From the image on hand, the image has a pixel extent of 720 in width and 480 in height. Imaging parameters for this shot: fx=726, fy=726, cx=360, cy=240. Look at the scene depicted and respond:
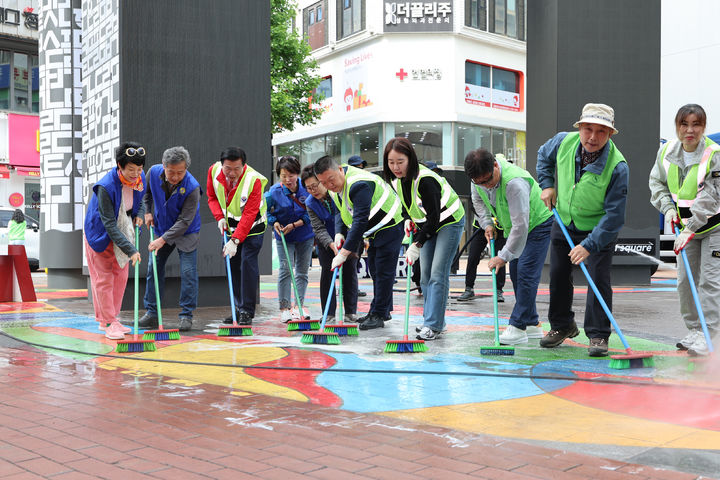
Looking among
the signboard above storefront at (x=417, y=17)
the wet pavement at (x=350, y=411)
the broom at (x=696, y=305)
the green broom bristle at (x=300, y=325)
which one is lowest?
the wet pavement at (x=350, y=411)

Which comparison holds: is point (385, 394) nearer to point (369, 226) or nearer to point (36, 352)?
point (369, 226)

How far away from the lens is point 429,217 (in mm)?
6137

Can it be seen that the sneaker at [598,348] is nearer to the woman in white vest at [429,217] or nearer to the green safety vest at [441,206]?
the woman in white vest at [429,217]

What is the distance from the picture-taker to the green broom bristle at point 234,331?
664cm

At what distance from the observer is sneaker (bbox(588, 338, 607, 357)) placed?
5258 mm

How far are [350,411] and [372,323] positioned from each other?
10.6 ft

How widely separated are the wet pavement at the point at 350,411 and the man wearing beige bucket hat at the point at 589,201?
423 millimetres

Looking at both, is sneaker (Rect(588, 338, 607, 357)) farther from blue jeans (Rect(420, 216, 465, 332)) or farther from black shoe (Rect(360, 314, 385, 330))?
black shoe (Rect(360, 314, 385, 330))

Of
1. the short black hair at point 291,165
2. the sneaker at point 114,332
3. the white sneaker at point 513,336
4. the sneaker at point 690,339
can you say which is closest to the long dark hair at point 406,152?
the white sneaker at point 513,336

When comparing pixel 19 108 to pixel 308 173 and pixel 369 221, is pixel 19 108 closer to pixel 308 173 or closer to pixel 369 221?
pixel 308 173

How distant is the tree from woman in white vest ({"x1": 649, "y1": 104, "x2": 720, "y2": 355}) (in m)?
18.8

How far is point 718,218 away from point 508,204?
153 centimetres

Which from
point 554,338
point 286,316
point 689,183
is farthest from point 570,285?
point 286,316

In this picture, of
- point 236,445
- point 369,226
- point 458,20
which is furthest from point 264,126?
point 458,20
